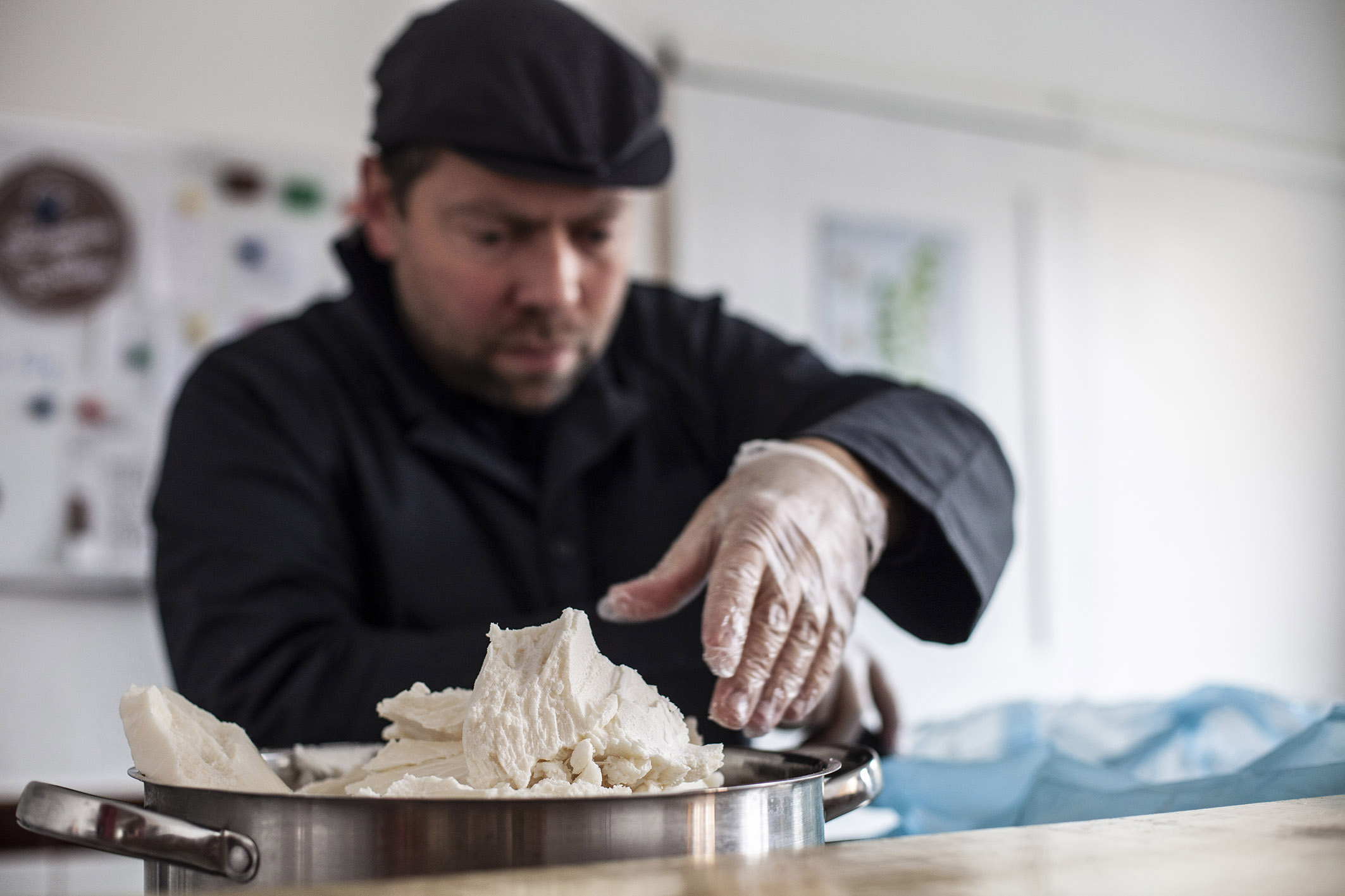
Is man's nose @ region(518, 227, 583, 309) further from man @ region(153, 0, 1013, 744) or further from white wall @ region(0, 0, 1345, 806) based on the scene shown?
white wall @ region(0, 0, 1345, 806)

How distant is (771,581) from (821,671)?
0.23ft

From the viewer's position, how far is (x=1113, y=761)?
760 millimetres

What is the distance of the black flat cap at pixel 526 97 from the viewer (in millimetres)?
934

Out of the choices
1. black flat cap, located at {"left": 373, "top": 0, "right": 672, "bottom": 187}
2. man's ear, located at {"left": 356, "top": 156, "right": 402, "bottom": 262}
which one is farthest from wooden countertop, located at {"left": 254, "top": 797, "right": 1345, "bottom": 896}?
man's ear, located at {"left": 356, "top": 156, "right": 402, "bottom": 262}

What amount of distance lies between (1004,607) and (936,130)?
1142 millimetres

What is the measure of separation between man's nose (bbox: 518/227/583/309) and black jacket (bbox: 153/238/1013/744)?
14 centimetres

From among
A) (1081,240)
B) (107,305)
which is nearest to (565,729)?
(107,305)

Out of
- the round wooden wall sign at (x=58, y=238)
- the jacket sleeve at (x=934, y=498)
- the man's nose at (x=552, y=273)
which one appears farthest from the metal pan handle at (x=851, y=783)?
the round wooden wall sign at (x=58, y=238)

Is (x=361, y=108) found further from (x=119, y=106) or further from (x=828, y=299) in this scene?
(x=828, y=299)

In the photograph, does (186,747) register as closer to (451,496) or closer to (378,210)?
(451,496)

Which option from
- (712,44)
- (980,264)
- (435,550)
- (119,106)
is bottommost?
(435,550)

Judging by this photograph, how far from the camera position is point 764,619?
1.96 ft

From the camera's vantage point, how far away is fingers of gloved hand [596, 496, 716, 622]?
2.01ft

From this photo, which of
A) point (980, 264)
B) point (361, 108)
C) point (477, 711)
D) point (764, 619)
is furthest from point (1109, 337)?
point (477, 711)
